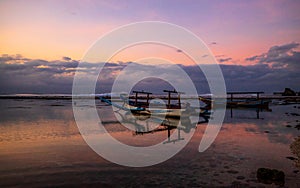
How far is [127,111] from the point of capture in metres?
28.5

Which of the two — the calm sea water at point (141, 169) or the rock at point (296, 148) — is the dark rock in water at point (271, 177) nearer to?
the calm sea water at point (141, 169)

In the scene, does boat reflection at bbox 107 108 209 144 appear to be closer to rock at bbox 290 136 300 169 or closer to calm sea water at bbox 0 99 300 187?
calm sea water at bbox 0 99 300 187

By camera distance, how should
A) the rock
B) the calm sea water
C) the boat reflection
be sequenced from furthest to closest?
the boat reflection, the rock, the calm sea water

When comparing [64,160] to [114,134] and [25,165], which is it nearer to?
[25,165]

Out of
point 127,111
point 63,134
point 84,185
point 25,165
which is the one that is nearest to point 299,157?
point 84,185

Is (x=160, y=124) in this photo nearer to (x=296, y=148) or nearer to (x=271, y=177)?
(x=296, y=148)

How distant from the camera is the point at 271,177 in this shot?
8117 mm

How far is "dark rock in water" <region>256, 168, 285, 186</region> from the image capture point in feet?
25.8

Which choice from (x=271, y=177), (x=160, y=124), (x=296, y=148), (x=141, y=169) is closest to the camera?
(x=271, y=177)

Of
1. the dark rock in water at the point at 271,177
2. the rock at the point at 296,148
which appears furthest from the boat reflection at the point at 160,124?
the dark rock in water at the point at 271,177

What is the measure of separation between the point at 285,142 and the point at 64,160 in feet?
37.8

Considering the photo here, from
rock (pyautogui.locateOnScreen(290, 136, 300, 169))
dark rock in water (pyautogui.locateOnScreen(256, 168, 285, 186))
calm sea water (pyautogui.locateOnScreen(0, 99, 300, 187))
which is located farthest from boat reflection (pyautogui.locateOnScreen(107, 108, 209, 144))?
dark rock in water (pyautogui.locateOnScreen(256, 168, 285, 186))

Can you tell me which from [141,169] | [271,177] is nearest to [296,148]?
[271,177]

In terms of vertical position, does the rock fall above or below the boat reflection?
below
